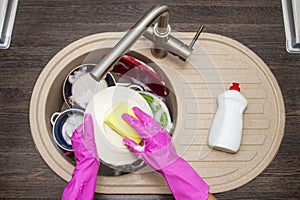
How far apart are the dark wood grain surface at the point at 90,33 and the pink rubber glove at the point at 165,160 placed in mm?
70

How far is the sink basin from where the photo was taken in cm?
92

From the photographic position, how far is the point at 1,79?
3.30ft

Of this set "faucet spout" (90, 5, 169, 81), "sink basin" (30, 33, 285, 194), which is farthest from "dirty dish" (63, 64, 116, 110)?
"faucet spout" (90, 5, 169, 81)

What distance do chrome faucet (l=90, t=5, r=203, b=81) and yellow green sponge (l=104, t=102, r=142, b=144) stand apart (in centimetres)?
16

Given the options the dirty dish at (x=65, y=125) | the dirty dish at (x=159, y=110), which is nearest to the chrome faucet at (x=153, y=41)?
the dirty dish at (x=159, y=110)

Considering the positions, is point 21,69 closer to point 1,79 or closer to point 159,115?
point 1,79

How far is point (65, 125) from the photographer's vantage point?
100 cm

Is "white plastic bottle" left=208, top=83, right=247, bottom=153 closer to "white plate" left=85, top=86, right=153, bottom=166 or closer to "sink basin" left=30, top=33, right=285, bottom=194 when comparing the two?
"sink basin" left=30, top=33, right=285, bottom=194

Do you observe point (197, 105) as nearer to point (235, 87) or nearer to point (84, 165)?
point (235, 87)

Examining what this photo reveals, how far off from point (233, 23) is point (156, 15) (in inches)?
14.0

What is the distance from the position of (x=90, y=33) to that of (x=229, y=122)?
16.8 inches

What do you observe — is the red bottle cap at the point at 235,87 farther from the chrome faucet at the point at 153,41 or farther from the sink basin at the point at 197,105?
the chrome faucet at the point at 153,41

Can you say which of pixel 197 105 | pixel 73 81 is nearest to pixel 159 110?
pixel 197 105

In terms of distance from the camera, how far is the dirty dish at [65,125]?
97 centimetres
